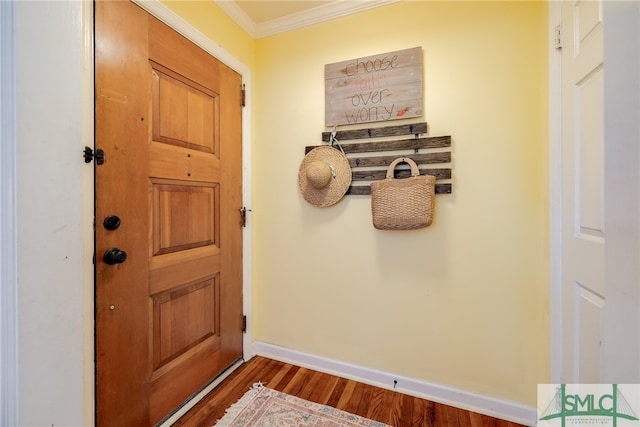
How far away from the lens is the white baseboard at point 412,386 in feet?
4.35

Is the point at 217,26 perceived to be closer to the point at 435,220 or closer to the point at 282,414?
the point at 435,220

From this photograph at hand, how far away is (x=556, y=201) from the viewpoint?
3.95 feet

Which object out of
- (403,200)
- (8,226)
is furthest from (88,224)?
(403,200)

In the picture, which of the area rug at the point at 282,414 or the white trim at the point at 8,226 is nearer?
the white trim at the point at 8,226

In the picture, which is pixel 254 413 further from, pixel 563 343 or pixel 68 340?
pixel 563 343

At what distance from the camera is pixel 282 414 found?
4.39ft

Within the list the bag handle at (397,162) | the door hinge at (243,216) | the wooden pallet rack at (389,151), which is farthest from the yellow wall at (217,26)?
the bag handle at (397,162)

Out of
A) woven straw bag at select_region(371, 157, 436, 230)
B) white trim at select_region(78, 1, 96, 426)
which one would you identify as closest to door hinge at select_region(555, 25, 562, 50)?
woven straw bag at select_region(371, 157, 436, 230)

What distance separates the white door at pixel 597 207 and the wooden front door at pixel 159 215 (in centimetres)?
143

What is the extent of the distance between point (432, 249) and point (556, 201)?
59cm

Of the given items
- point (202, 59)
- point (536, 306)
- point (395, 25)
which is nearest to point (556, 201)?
point (536, 306)

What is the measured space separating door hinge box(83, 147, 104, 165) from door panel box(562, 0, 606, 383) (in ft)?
5.97

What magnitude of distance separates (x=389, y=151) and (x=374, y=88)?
1.28 feet

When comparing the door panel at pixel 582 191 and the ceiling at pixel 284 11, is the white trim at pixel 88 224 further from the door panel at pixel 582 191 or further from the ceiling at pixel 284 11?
the door panel at pixel 582 191
